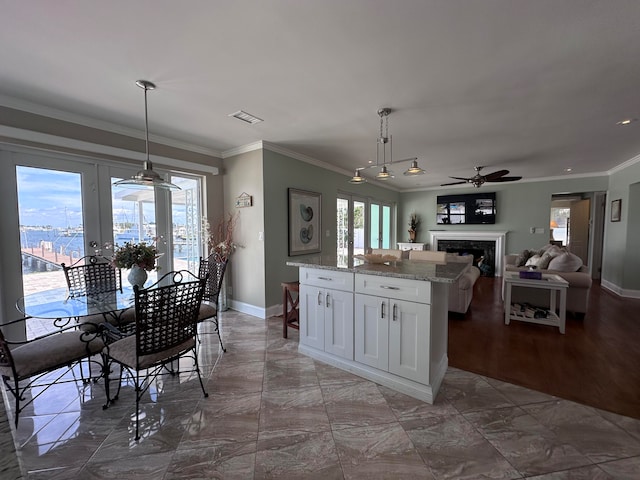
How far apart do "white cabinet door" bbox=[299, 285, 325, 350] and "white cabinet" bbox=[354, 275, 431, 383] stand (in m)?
0.40

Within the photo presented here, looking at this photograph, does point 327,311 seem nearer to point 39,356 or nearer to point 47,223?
point 39,356

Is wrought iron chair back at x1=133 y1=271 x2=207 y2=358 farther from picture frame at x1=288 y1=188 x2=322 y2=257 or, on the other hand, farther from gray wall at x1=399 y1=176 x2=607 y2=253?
gray wall at x1=399 y1=176 x2=607 y2=253

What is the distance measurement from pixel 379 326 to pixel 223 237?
3.06 metres

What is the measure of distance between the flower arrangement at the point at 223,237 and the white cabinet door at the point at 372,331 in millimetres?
2516

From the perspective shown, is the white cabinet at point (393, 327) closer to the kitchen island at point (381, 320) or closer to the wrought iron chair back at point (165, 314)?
the kitchen island at point (381, 320)

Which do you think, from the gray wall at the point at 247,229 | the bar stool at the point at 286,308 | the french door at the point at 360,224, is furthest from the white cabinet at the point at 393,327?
the french door at the point at 360,224

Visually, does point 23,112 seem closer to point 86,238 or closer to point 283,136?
point 86,238

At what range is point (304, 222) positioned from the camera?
4.73 metres

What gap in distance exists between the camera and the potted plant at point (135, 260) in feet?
7.76

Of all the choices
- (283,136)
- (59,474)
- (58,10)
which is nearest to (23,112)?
(58,10)

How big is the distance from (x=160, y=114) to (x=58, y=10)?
1494mm

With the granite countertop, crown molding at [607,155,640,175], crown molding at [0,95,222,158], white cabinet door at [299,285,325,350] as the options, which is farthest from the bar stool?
crown molding at [607,155,640,175]

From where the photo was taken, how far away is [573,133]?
361 cm

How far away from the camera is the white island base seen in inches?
85.7
